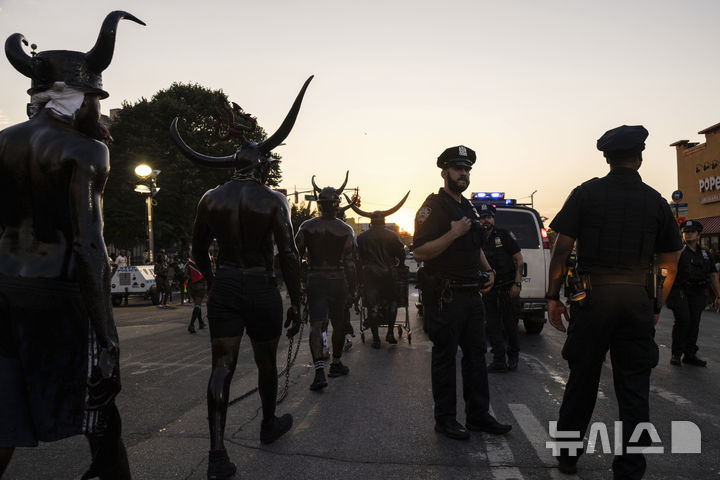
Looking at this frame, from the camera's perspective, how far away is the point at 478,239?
14.6 ft

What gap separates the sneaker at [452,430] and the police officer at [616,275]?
0.80 metres

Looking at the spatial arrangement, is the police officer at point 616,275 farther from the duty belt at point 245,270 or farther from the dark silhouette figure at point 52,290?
the dark silhouette figure at point 52,290

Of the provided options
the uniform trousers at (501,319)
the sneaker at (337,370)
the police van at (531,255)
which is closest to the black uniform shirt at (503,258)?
the uniform trousers at (501,319)

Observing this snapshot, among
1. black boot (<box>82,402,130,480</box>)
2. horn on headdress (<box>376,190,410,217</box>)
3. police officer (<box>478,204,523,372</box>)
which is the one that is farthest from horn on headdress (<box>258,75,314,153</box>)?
horn on headdress (<box>376,190,410,217</box>)

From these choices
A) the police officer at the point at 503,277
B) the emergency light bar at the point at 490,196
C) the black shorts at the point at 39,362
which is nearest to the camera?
the black shorts at the point at 39,362

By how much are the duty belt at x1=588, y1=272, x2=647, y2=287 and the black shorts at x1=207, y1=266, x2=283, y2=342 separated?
220 centimetres

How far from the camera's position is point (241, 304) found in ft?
12.3

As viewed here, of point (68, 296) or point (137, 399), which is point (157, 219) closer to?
point (137, 399)

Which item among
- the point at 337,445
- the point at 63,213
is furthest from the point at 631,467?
the point at 63,213

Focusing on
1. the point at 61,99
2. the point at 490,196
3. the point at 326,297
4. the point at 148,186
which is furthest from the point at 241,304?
the point at 148,186

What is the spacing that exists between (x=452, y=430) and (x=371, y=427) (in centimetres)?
69

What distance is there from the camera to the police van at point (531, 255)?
9930mm

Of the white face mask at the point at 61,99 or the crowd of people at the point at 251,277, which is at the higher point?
the white face mask at the point at 61,99

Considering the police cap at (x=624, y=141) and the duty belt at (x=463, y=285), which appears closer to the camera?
the police cap at (x=624, y=141)
